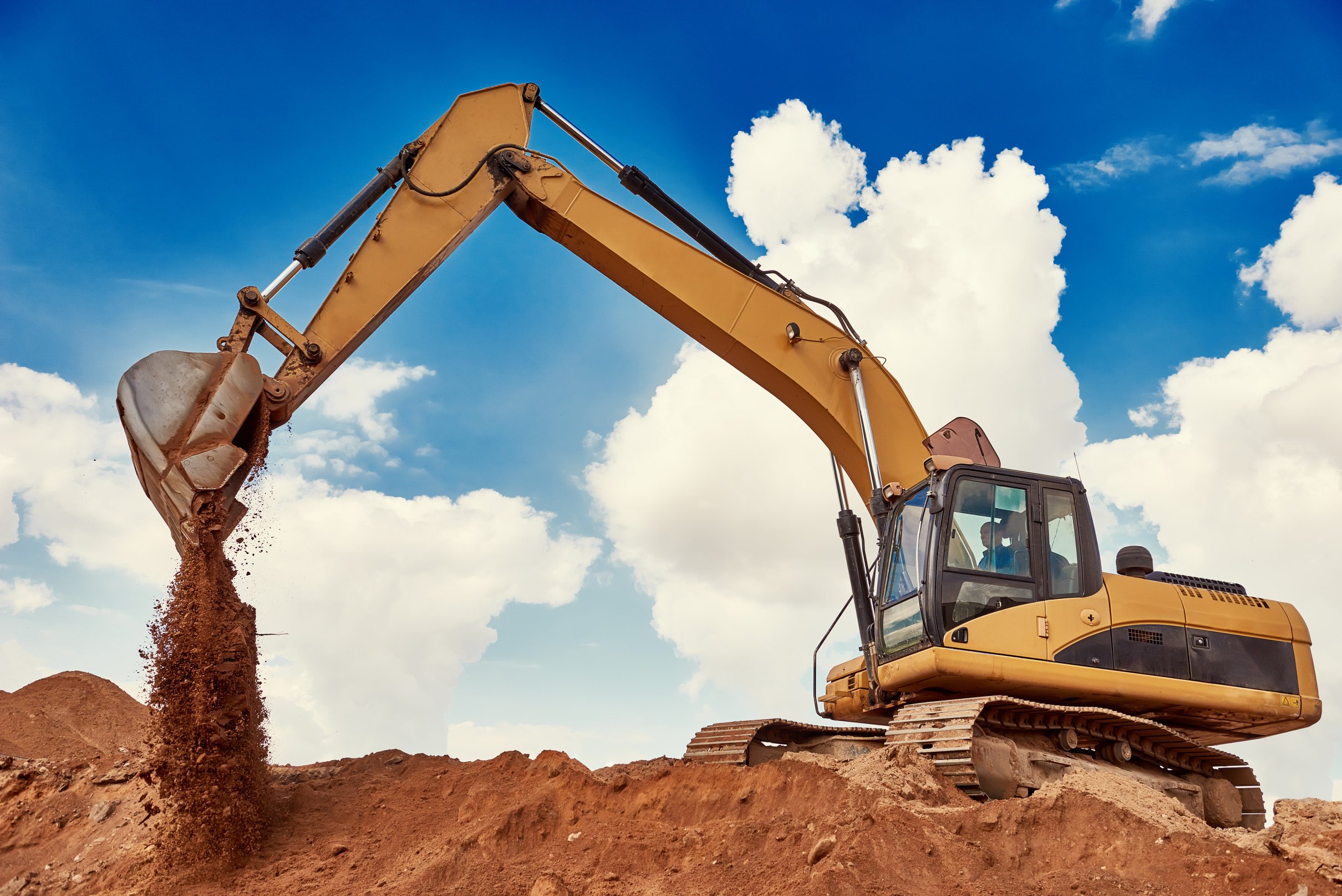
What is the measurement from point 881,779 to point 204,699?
3.92 m

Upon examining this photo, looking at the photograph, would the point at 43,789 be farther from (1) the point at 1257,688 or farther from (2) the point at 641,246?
(1) the point at 1257,688

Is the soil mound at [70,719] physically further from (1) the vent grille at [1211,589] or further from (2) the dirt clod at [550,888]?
(1) the vent grille at [1211,589]

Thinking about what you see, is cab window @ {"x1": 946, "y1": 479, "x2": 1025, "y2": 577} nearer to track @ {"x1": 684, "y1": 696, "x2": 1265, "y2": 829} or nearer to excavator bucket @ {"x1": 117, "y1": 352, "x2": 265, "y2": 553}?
track @ {"x1": 684, "y1": 696, "x2": 1265, "y2": 829}

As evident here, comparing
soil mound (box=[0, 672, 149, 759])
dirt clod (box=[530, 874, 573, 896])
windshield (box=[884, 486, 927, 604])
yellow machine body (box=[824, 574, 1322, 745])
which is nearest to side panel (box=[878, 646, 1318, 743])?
yellow machine body (box=[824, 574, 1322, 745])

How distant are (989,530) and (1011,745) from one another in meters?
1.50

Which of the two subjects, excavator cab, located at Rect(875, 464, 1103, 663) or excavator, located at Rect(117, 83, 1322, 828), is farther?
excavator cab, located at Rect(875, 464, 1103, 663)

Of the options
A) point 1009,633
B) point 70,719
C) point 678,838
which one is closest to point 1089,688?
point 1009,633

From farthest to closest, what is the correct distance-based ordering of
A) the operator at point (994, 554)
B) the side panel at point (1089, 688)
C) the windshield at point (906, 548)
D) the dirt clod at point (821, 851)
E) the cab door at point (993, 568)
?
the windshield at point (906, 548) → the operator at point (994, 554) → the cab door at point (993, 568) → the side panel at point (1089, 688) → the dirt clod at point (821, 851)

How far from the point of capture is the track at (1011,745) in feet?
19.4

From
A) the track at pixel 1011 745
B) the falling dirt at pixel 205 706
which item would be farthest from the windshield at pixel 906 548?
the falling dirt at pixel 205 706

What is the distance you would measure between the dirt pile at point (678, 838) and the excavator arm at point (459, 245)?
2.14 m

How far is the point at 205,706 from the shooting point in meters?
5.81

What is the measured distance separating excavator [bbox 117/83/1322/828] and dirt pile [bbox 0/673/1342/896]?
0.71 metres

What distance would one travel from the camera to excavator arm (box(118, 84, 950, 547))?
19.5 ft
